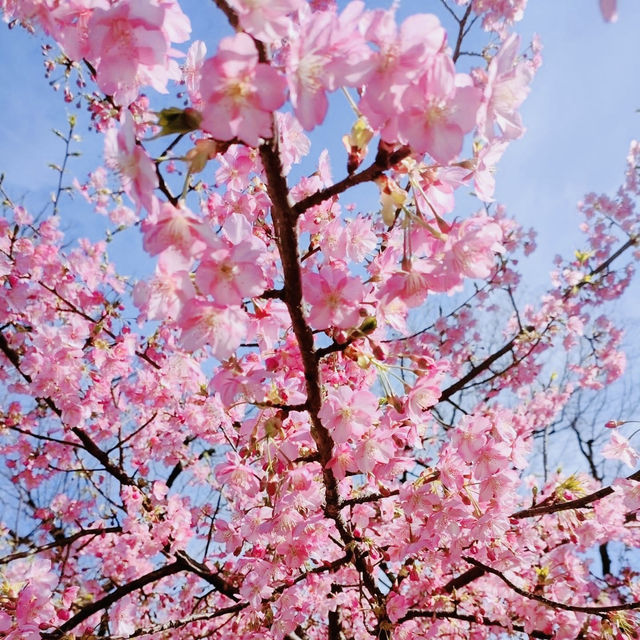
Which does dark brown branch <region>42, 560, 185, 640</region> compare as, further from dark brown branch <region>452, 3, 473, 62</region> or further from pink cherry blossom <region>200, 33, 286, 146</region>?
dark brown branch <region>452, 3, 473, 62</region>

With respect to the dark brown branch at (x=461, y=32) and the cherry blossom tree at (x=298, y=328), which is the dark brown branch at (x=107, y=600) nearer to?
the cherry blossom tree at (x=298, y=328)

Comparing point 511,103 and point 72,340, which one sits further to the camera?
point 72,340

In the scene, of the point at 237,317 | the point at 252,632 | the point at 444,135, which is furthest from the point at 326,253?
the point at 252,632

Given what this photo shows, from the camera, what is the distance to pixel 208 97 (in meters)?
1.12

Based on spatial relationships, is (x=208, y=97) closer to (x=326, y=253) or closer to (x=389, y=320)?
(x=389, y=320)

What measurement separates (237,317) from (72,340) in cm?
266

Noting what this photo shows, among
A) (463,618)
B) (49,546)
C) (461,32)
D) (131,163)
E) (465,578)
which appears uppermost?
(461,32)

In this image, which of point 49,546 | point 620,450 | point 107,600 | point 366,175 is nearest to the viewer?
point 366,175

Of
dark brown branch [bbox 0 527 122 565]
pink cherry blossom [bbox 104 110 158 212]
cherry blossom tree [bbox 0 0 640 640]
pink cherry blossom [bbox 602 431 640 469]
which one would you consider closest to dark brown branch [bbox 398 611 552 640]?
cherry blossom tree [bbox 0 0 640 640]

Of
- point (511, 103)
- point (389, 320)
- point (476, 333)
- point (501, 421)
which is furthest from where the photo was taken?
point (476, 333)

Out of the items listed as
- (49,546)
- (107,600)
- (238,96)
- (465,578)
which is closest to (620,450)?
(465,578)

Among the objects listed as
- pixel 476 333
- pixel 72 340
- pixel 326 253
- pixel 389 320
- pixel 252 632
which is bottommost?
pixel 252 632

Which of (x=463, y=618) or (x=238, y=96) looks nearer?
(x=238, y=96)

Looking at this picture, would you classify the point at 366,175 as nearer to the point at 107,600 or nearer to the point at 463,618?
the point at 463,618
